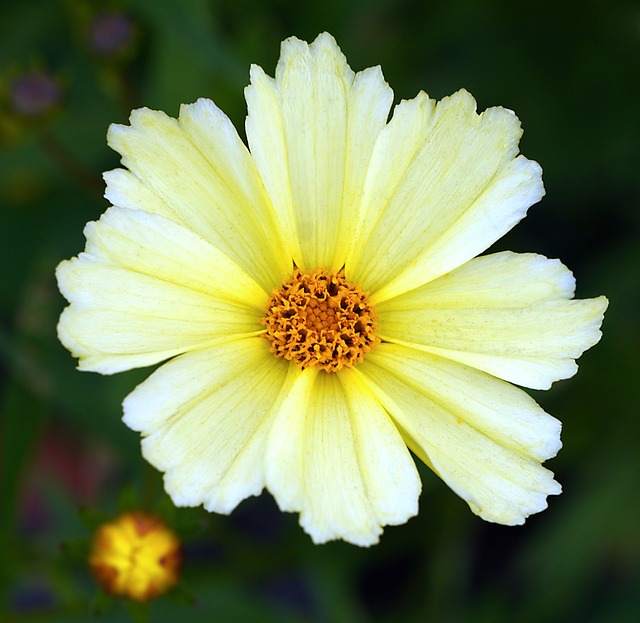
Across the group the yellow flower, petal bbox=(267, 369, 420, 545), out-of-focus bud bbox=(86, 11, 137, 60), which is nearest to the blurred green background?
out-of-focus bud bbox=(86, 11, 137, 60)

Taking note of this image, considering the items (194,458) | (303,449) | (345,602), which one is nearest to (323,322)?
(303,449)

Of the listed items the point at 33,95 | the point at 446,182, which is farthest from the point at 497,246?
the point at 33,95

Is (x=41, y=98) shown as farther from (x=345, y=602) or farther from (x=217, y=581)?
(x=345, y=602)

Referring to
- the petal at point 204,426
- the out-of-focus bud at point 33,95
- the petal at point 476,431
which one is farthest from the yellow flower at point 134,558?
the out-of-focus bud at point 33,95

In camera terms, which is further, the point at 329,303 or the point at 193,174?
the point at 329,303

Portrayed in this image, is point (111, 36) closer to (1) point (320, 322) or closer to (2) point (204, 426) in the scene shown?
(1) point (320, 322)

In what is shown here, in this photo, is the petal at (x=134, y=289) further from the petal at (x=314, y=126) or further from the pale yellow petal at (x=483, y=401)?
the pale yellow petal at (x=483, y=401)
